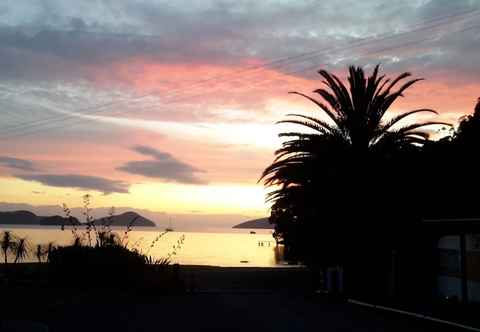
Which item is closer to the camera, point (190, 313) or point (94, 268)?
point (190, 313)

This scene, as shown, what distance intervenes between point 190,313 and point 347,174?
11557mm

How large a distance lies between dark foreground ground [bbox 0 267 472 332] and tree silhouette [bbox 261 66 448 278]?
413 cm

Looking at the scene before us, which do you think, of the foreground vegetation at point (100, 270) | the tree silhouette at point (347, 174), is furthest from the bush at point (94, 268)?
the tree silhouette at point (347, 174)

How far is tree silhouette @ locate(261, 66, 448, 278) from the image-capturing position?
1045 inches

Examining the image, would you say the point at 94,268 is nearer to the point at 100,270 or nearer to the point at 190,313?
the point at 100,270

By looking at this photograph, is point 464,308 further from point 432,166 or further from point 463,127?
point 463,127

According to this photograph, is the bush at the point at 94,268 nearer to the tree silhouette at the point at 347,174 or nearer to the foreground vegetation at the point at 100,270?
the foreground vegetation at the point at 100,270

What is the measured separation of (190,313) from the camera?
17547 millimetres

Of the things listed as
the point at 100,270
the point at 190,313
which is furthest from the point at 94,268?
the point at 190,313

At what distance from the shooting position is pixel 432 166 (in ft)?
89.4

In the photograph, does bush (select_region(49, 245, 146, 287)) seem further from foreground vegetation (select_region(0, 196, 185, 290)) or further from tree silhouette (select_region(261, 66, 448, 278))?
tree silhouette (select_region(261, 66, 448, 278))

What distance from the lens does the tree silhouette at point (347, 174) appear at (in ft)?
87.0

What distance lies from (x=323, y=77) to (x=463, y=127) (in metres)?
7.07

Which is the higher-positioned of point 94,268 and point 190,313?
point 94,268
